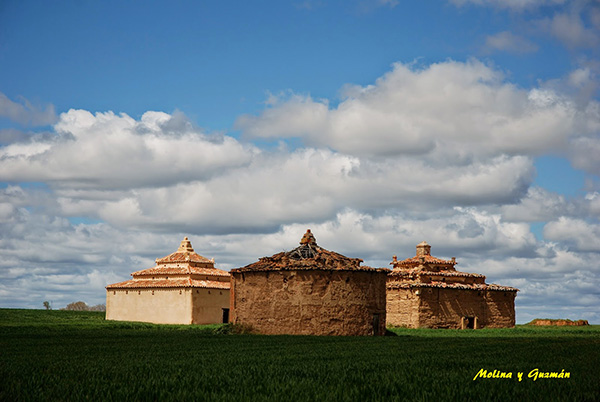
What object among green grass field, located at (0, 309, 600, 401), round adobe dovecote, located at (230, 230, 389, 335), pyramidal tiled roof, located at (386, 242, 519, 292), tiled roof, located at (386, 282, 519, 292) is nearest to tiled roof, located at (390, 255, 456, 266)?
pyramidal tiled roof, located at (386, 242, 519, 292)

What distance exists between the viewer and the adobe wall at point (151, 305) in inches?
2445

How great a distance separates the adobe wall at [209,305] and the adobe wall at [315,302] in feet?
61.6

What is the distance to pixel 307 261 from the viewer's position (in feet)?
143

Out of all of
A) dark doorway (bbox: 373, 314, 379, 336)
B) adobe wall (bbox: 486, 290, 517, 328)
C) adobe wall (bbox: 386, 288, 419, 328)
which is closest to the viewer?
dark doorway (bbox: 373, 314, 379, 336)

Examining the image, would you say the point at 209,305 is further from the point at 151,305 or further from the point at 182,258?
the point at 182,258

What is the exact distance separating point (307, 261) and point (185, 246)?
3020 cm

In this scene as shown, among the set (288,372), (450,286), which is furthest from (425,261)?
(288,372)

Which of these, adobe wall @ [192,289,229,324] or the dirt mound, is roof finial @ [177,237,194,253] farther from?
the dirt mound

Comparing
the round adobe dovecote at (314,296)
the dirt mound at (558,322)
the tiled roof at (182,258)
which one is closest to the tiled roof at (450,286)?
the round adobe dovecote at (314,296)

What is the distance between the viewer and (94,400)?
48.2 ft

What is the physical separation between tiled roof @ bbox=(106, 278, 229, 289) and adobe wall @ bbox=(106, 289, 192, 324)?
40 cm

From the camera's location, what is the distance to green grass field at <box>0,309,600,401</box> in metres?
15.5

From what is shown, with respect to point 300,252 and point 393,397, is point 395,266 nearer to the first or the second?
point 300,252

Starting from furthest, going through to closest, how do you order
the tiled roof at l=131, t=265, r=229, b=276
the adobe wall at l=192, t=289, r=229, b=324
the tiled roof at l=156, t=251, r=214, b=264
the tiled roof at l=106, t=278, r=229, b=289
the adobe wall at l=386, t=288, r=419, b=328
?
the tiled roof at l=156, t=251, r=214, b=264 < the tiled roof at l=131, t=265, r=229, b=276 < the tiled roof at l=106, t=278, r=229, b=289 < the adobe wall at l=192, t=289, r=229, b=324 < the adobe wall at l=386, t=288, r=419, b=328
